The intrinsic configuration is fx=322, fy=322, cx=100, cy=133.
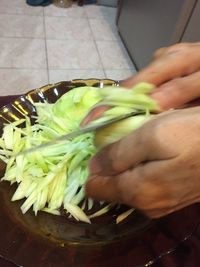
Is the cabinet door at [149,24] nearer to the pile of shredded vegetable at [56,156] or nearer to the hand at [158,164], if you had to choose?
the pile of shredded vegetable at [56,156]

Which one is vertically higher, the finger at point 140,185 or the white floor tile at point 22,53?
the finger at point 140,185

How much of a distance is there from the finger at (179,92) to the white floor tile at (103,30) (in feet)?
5.06

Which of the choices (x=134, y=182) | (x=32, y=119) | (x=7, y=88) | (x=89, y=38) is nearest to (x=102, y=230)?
(x=134, y=182)

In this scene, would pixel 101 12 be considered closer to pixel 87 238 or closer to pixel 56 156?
pixel 56 156

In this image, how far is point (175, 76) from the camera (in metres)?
0.52

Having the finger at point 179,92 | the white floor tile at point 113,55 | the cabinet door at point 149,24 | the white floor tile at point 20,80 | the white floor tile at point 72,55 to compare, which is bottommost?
the white floor tile at point 20,80

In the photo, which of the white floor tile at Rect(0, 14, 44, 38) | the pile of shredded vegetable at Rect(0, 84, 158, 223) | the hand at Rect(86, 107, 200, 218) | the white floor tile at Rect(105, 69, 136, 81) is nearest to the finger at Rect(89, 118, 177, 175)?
the hand at Rect(86, 107, 200, 218)

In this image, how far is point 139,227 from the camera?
1.88 ft

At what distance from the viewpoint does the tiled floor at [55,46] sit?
1593 millimetres

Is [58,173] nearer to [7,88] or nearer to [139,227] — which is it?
[139,227]

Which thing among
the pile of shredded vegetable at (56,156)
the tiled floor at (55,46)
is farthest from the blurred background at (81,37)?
the pile of shredded vegetable at (56,156)

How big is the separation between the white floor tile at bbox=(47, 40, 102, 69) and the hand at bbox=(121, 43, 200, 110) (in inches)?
46.9

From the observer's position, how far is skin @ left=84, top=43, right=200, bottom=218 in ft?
1.24

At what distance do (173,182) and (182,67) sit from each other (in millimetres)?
212
